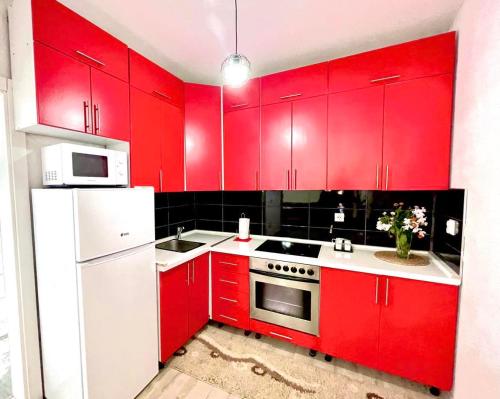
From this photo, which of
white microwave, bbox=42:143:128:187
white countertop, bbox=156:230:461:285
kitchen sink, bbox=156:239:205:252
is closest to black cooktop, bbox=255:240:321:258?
white countertop, bbox=156:230:461:285

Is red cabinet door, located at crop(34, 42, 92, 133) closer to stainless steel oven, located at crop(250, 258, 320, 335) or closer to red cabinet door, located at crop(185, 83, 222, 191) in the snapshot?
red cabinet door, located at crop(185, 83, 222, 191)

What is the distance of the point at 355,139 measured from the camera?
1.80 meters

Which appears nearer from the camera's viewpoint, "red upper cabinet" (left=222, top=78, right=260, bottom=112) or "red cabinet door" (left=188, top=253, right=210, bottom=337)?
"red cabinet door" (left=188, top=253, right=210, bottom=337)

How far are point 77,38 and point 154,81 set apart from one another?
61 centimetres

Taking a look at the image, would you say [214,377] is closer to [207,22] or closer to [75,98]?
[75,98]

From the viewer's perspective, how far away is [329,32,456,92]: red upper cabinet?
4.89 feet

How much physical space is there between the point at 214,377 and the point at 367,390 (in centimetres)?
115

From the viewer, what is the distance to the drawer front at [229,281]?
6.74 ft

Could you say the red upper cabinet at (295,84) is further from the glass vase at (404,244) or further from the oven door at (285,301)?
the oven door at (285,301)

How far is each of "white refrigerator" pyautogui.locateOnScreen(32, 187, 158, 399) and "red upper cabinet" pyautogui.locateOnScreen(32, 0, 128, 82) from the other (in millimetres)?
845

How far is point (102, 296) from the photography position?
1271 millimetres

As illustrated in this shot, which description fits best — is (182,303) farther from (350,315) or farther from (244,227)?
(350,315)

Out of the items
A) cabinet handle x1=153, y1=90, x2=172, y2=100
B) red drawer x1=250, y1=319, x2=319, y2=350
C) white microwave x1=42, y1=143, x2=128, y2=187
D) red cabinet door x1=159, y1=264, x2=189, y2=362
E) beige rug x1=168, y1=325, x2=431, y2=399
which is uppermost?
cabinet handle x1=153, y1=90, x2=172, y2=100

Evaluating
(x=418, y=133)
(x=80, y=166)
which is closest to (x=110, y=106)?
(x=80, y=166)
